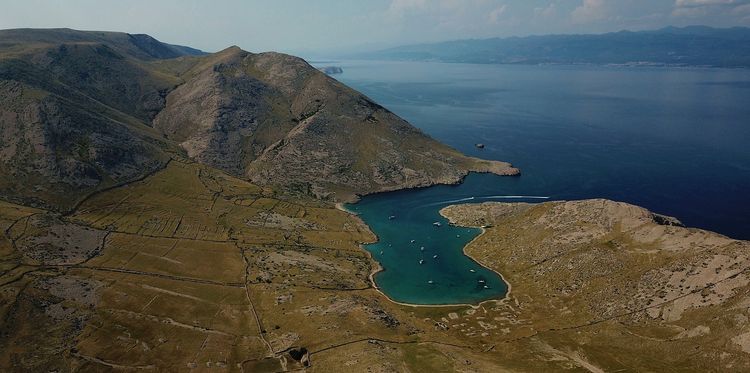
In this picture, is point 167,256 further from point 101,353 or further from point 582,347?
point 582,347

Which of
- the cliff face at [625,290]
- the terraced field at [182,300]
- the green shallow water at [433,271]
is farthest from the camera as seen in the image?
the green shallow water at [433,271]

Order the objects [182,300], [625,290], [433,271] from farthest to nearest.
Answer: [433,271], [182,300], [625,290]

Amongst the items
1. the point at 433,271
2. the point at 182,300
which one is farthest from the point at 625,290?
the point at 182,300

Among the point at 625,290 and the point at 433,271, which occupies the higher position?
the point at 625,290

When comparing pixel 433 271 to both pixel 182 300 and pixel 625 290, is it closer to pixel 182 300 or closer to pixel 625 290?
pixel 625 290

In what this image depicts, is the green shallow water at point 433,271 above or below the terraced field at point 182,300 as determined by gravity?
below

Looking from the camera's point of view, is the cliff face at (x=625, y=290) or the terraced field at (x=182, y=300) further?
the terraced field at (x=182, y=300)

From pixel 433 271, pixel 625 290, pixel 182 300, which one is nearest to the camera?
pixel 625 290

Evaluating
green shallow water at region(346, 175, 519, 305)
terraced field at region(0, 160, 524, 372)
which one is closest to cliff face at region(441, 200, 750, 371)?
green shallow water at region(346, 175, 519, 305)

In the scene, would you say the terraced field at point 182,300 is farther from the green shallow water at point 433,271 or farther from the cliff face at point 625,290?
the cliff face at point 625,290

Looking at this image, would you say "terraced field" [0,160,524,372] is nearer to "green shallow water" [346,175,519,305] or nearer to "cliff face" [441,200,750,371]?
"green shallow water" [346,175,519,305]

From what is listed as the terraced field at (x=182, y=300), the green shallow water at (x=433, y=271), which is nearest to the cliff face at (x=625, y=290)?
the green shallow water at (x=433, y=271)
